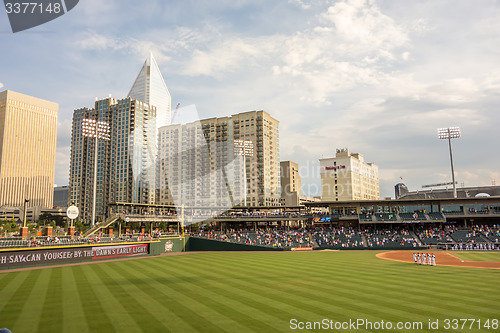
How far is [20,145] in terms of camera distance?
186875mm

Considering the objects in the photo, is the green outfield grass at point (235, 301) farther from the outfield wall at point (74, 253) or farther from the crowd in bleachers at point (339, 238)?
the crowd in bleachers at point (339, 238)

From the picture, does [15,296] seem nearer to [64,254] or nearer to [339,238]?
[64,254]

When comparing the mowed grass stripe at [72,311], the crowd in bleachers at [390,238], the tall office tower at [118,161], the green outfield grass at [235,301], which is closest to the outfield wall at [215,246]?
the crowd in bleachers at [390,238]

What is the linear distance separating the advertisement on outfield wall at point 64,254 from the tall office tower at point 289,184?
13600cm

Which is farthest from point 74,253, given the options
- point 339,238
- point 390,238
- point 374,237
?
point 390,238

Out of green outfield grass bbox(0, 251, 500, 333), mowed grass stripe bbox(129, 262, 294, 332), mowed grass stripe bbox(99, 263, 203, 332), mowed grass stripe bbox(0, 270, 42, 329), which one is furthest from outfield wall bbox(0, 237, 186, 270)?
mowed grass stripe bbox(129, 262, 294, 332)

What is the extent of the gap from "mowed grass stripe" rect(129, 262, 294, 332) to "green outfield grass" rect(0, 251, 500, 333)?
0.13 ft

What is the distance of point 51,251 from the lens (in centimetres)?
3725

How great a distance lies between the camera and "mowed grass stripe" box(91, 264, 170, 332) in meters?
13.4

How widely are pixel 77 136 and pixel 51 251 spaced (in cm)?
15325

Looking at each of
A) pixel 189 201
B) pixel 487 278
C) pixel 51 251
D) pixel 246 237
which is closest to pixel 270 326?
pixel 487 278

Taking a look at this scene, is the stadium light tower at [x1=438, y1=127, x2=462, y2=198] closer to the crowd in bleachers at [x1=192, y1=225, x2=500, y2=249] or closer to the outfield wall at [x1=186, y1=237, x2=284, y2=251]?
the crowd in bleachers at [x1=192, y1=225, x2=500, y2=249]

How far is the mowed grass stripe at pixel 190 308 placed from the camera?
1324 centimetres

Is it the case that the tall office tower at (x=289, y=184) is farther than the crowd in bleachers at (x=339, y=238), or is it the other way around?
the tall office tower at (x=289, y=184)
